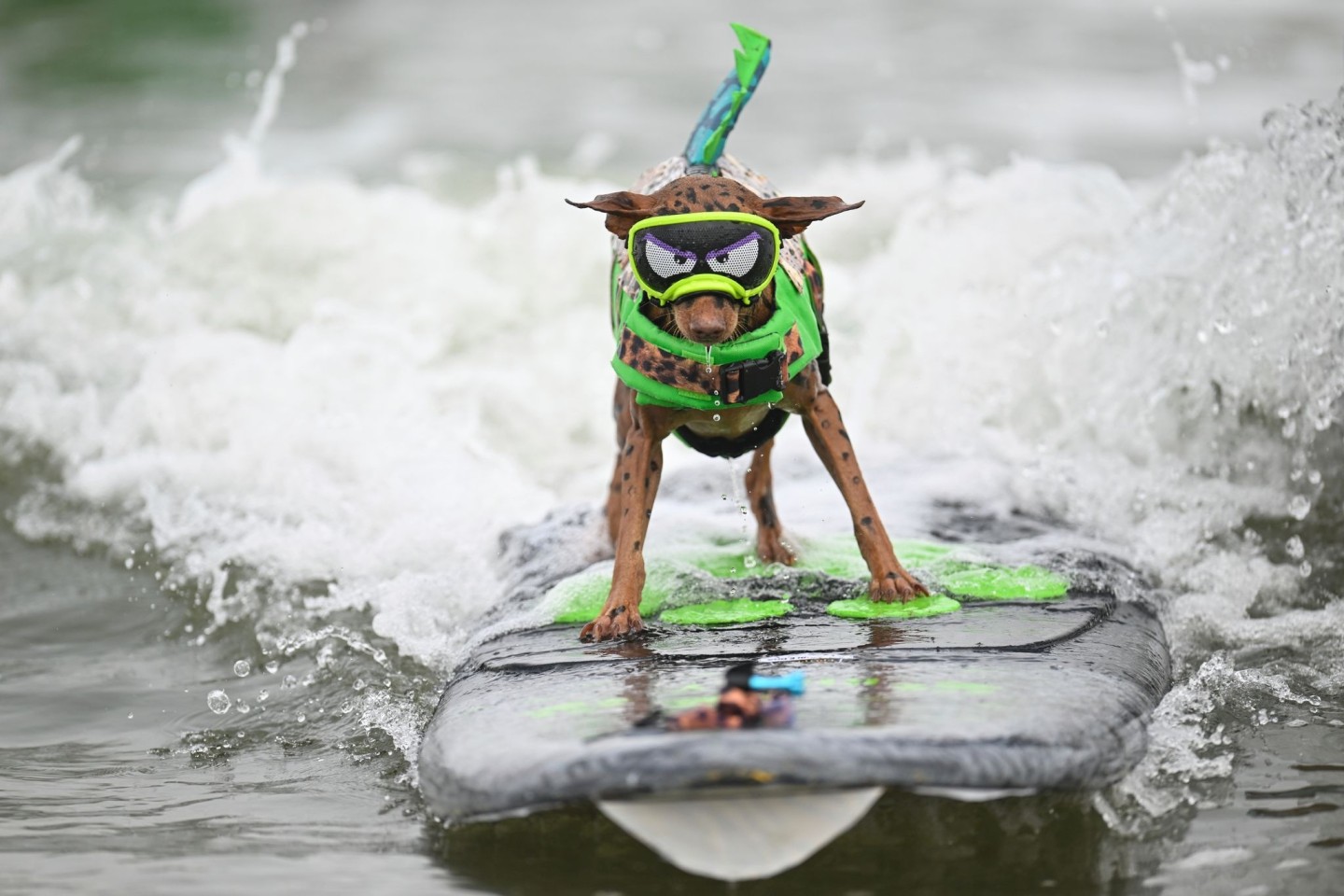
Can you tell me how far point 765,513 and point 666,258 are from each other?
1.18 metres

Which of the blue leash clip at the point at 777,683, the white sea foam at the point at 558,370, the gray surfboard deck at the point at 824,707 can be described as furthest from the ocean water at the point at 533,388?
the blue leash clip at the point at 777,683

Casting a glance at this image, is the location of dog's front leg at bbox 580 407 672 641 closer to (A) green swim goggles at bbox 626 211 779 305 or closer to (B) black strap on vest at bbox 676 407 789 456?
(B) black strap on vest at bbox 676 407 789 456

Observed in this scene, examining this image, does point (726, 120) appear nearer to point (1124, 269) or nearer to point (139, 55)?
point (1124, 269)

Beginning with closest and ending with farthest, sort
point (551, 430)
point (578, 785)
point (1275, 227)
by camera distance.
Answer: point (578, 785) → point (1275, 227) → point (551, 430)

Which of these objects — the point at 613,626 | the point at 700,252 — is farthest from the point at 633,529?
the point at 700,252

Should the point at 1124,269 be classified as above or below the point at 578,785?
above

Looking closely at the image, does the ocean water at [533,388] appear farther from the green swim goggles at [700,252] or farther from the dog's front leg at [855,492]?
the green swim goggles at [700,252]

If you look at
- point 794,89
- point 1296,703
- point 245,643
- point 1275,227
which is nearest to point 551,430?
point 245,643

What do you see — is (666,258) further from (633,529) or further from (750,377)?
(633,529)

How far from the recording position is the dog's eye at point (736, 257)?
3.07 meters

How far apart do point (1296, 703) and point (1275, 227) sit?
241 centimetres

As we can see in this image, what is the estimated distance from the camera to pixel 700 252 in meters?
3.07

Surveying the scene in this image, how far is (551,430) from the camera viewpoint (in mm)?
6809

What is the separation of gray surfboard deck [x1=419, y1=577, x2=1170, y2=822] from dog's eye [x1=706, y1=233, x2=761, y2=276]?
0.83m
